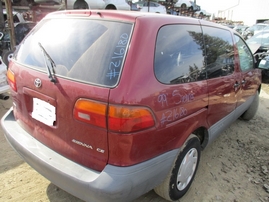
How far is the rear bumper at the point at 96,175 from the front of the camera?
1.48 m

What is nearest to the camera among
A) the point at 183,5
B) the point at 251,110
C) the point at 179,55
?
the point at 179,55

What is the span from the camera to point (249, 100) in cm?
371

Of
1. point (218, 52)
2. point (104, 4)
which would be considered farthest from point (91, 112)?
point (104, 4)

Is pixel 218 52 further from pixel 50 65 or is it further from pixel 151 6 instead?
pixel 151 6

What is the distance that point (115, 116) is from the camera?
1.44 metres

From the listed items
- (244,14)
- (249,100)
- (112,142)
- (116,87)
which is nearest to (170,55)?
(116,87)

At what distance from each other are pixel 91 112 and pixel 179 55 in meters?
0.94

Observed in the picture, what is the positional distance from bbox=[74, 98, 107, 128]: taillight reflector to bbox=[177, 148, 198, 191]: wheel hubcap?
101 cm

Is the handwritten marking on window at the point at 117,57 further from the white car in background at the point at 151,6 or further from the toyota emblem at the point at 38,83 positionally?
the white car in background at the point at 151,6

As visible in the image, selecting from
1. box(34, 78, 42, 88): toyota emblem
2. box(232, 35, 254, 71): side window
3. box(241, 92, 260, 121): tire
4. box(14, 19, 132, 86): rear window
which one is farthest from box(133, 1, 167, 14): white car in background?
box(34, 78, 42, 88): toyota emblem

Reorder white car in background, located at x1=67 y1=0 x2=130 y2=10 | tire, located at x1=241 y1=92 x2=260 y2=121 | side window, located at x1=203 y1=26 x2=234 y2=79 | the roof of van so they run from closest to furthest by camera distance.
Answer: the roof of van → side window, located at x1=203 y1=26 x2=234 y2=79 → tire, located at x1=241 y1=92 x2=260 y2=121 → white car in background, located at x1=67 y1=0 x2=130 y2=10

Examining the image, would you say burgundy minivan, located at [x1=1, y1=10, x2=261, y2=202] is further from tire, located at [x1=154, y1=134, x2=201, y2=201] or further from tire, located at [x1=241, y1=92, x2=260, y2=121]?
tire, located at [x1=241, y1=92, x2=260, y2=121]

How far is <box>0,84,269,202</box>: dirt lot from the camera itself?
2.24m

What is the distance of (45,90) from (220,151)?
261cm
